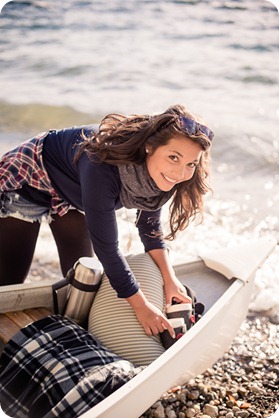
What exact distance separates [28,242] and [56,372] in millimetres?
646

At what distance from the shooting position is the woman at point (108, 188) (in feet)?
6.04

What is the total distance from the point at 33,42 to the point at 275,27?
3476 millimetres

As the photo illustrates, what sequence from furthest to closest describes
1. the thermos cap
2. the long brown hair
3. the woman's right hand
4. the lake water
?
the lake water → the thermos cap → the woman's right hand → the long brown hair

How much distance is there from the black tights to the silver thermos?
0.21 m

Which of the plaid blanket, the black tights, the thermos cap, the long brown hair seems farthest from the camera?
the black tights

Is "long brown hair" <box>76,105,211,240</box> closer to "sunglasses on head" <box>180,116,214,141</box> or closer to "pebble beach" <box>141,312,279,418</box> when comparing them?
"sunglasses on head" <box>180,116,214,141</box>

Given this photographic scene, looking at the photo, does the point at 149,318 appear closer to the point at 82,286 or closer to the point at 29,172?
the point at 82,286

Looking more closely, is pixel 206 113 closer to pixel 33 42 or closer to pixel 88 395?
pixel 33 42

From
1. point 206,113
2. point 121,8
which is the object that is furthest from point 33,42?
point 206,113

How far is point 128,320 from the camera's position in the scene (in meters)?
2.07

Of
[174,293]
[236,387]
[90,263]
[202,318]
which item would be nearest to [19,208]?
[90,263]

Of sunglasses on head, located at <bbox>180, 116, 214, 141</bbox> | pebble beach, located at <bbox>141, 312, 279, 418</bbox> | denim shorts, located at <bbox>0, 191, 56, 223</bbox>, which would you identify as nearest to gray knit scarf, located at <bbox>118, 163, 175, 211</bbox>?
sunglasses on head, located at <bbox>180, 116, 214, 141</bbox>

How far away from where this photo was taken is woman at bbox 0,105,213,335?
1841mm

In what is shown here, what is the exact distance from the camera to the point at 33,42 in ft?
26.9
